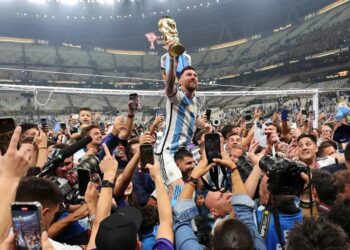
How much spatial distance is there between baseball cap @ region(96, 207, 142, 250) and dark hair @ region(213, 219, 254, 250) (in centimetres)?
45

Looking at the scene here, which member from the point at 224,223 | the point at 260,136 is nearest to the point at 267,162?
the point at 224,223

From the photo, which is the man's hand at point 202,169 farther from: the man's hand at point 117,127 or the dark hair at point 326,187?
the man's hand at point 117,127

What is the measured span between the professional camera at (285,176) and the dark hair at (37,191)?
4.56ft

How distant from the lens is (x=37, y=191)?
2.14 metres

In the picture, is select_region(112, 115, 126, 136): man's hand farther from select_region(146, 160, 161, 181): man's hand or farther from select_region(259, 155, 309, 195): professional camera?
select_region(259, 155, 309, 195): professional camera

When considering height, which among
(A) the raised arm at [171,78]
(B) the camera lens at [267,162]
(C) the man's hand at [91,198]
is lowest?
(C) the man's hand at [91,198]

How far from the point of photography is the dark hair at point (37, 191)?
214 centimetres

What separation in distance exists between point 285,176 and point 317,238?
2.08ft

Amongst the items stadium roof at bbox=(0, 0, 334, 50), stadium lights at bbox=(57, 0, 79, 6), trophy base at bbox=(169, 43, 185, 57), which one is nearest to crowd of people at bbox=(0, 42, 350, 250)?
trophy base at bbox=(169, 43, 185, 57)

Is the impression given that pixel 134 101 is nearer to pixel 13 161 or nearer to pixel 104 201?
pixel 104 201

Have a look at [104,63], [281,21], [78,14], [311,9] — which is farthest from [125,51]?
[311,9]

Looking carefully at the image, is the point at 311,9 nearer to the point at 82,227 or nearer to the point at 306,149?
the point at 306,149

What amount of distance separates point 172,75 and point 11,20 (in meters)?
39.8

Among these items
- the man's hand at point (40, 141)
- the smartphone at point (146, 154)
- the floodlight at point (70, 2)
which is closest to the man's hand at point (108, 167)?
the smartphone at point (146, 154)
